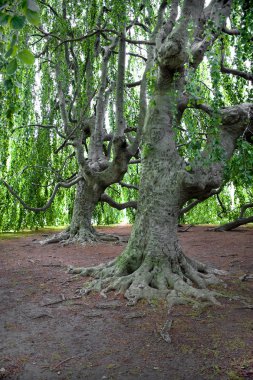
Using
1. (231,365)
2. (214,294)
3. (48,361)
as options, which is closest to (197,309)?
(214,294)

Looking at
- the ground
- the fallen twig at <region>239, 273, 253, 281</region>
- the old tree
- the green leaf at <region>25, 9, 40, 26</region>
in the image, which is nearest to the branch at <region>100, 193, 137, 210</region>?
the old tree

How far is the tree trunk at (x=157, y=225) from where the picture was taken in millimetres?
4156

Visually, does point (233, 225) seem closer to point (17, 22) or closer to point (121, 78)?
point (121, 78)

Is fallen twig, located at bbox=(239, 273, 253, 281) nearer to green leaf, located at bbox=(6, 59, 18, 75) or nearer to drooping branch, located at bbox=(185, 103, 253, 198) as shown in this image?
drooping branch, located at bbox=(185, 103, 253, 198)

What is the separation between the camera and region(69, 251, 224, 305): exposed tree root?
3807mm

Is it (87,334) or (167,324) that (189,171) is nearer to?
(167,324)

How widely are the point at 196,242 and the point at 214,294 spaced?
14.0 ft

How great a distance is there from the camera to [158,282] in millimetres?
4059

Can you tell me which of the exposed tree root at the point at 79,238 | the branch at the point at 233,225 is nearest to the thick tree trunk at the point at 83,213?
the exposed tree root at the point at 79,238

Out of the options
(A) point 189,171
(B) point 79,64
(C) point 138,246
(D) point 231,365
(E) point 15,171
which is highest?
(B) point 79,64

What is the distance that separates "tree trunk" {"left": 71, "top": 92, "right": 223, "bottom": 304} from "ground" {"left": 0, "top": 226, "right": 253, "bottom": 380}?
0.33m

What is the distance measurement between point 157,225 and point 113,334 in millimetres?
Answer: 1529

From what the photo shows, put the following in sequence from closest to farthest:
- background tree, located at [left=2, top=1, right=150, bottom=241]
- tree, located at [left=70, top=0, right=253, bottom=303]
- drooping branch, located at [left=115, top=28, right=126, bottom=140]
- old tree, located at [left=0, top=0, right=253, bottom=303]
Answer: old tree, located at [left=0, top=0, right=253, bottom=303], tree, located at [left=70, top=0, right=253, bottom=303], drooping branch, located at [left=115, top=28, right=126, bottom=140], background tree, located at [left=2, top=1, right=150, bottom=241]

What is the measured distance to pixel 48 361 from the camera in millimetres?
2547
